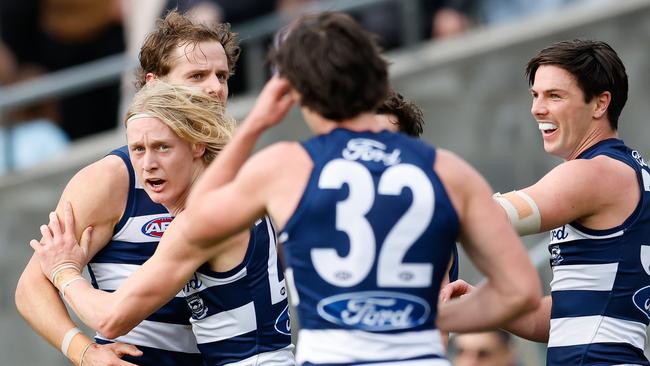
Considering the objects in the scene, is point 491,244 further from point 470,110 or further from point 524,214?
point 470,110

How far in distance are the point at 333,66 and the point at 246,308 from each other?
4.34 feet

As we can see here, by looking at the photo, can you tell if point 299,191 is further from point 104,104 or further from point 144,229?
point 104,104

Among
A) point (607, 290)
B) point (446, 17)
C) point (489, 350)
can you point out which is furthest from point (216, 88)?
point (446, 17)

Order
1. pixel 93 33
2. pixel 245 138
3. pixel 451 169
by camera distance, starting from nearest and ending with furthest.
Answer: pixel 451 169, pixel 245 138, pixel 93 33

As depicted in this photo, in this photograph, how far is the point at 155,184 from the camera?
5.15m

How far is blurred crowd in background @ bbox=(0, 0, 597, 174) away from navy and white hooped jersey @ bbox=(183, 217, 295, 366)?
16.8 ft

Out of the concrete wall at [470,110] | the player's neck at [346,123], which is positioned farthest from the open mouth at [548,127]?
the concrete wall at [470,110]

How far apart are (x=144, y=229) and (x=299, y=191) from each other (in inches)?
56.1

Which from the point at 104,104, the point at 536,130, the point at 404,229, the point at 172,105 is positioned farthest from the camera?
the point at 104,104

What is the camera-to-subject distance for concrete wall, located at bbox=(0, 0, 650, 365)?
1016 centimetres

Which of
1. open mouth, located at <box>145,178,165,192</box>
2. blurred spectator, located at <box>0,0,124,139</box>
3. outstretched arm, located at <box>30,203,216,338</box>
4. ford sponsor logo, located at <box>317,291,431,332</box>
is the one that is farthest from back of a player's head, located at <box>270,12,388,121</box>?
blurred spectator, located at <box>0,0,124,139</box>

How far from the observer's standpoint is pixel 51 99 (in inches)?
412

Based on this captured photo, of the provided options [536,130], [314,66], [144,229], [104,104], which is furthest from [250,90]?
[314,66]

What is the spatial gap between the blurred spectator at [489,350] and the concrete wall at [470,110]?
9.44ft
